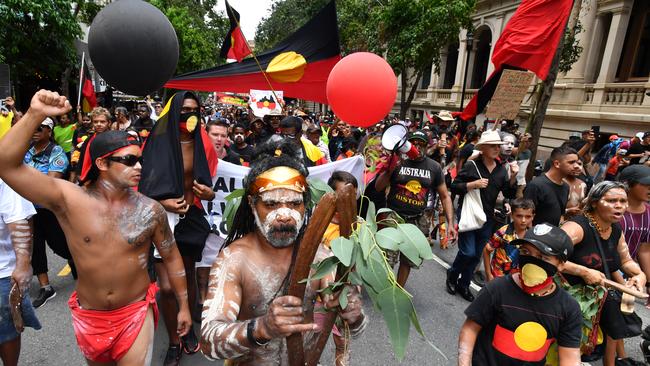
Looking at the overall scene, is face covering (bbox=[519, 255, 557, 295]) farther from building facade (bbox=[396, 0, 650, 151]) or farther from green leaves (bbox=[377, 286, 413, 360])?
building facade (bbox=[396, 0, 650, 151])

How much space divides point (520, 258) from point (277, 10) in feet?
124

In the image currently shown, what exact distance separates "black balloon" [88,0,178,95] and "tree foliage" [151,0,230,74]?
7161mm

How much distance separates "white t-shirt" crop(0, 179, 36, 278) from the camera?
255 cm

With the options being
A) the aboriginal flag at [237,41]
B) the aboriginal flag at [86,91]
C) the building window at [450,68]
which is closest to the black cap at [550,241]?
the aboriginal flag at [237,41]

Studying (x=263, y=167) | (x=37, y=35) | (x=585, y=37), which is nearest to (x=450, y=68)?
(x=585, y=37)

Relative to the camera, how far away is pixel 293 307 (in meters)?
1.30

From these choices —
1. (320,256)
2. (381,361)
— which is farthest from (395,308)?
(381,361)

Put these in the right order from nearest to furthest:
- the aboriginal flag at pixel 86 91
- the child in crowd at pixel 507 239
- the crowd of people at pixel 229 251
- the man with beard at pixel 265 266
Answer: the man with beard at pixel 265 266 → the crowd of people at pixel 229 251 → the child in crowd at pixel 507 239 → the aboriginal flag at pixel 86 91

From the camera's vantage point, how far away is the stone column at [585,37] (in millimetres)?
14531

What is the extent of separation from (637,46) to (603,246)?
15210mm

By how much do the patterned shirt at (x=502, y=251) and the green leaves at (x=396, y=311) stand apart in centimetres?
307

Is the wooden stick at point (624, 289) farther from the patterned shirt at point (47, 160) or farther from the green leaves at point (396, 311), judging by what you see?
the patterned shirt at point (47, 160)

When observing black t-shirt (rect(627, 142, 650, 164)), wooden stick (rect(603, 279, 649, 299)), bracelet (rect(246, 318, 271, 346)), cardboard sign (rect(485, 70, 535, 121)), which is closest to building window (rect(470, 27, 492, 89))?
black t-shirt (rect(627, 142, 650, 164))

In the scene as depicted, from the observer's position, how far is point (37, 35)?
12.8 metres
